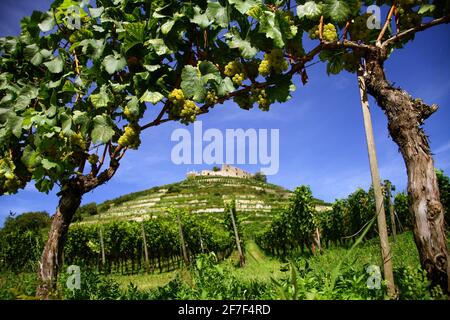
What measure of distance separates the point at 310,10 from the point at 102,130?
251 centimetres

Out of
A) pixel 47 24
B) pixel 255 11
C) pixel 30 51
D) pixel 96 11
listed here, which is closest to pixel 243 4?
pixel 255 11

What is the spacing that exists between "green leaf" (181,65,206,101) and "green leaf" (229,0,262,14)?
2.37ft

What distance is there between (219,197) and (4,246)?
164 feet

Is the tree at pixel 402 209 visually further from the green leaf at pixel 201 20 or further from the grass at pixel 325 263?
the green leaf at pixel 201 20

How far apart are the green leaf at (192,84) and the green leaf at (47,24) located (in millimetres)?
2133

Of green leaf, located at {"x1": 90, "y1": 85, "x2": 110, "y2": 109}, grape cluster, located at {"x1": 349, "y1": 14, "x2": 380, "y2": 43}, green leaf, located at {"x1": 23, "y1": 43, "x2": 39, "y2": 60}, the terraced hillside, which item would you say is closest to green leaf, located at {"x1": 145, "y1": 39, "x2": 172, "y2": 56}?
green leaf, located at {"x1": 90, "y1": 85, "x2": 110, "y2": 109}

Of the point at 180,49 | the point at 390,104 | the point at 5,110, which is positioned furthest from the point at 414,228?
the point at 5,110

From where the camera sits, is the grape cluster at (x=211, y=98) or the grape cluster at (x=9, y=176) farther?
the grape cluster at (x=9, y=176)

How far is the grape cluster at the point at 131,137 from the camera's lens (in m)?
3.93

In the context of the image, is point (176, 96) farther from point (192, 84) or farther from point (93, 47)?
point (93, 47)

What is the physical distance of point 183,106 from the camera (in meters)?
3.70

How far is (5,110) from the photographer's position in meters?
4.65

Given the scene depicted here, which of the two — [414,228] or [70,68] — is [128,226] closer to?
[70,68]

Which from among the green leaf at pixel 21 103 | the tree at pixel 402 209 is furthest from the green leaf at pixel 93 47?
the tree at pixel 402 209
